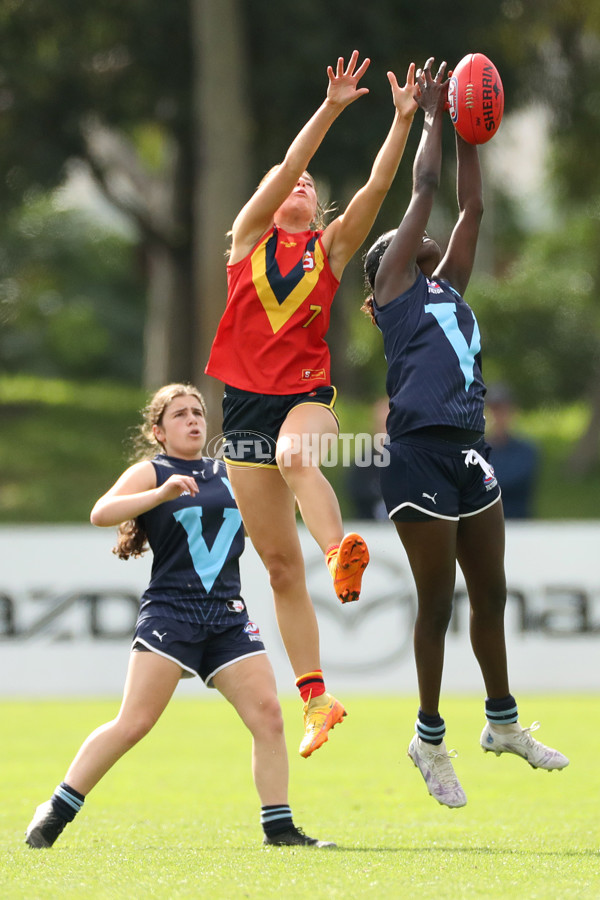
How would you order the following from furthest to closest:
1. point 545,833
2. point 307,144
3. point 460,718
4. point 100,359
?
point 100,359, point 460,718, point 545,833, point 307,144

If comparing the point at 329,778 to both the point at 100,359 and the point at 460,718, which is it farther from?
the point at 100,359

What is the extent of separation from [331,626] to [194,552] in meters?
5.61

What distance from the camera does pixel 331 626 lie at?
36.4 ft

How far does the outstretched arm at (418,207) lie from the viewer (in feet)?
17.4

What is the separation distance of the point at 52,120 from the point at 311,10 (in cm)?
417

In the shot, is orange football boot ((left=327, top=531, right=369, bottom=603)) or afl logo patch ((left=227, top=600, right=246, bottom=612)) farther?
afl logo patch ((left=227, top=600, right=246, bottom=612))

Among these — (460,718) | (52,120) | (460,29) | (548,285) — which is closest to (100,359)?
(548,285)

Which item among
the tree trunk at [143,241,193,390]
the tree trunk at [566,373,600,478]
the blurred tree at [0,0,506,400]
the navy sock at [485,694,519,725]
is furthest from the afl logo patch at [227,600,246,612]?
the tree trunk at [566,373,600,478]

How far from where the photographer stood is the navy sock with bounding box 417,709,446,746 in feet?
17.9

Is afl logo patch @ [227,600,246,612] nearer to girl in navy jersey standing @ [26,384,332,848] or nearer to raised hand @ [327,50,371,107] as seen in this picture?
girl in navy jersey standing @ [26,384,332,848]

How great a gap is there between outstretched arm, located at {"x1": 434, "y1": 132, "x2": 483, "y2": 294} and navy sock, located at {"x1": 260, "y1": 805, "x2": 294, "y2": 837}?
2.31 metres

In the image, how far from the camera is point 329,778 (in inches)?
309

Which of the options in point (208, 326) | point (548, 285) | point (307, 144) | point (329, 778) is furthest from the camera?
point (548, 285)

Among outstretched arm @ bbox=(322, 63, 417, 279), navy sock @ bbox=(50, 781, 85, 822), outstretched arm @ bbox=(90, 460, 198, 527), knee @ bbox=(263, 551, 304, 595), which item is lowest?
navy sock @ bbox=(50, 781, 85, 822)
